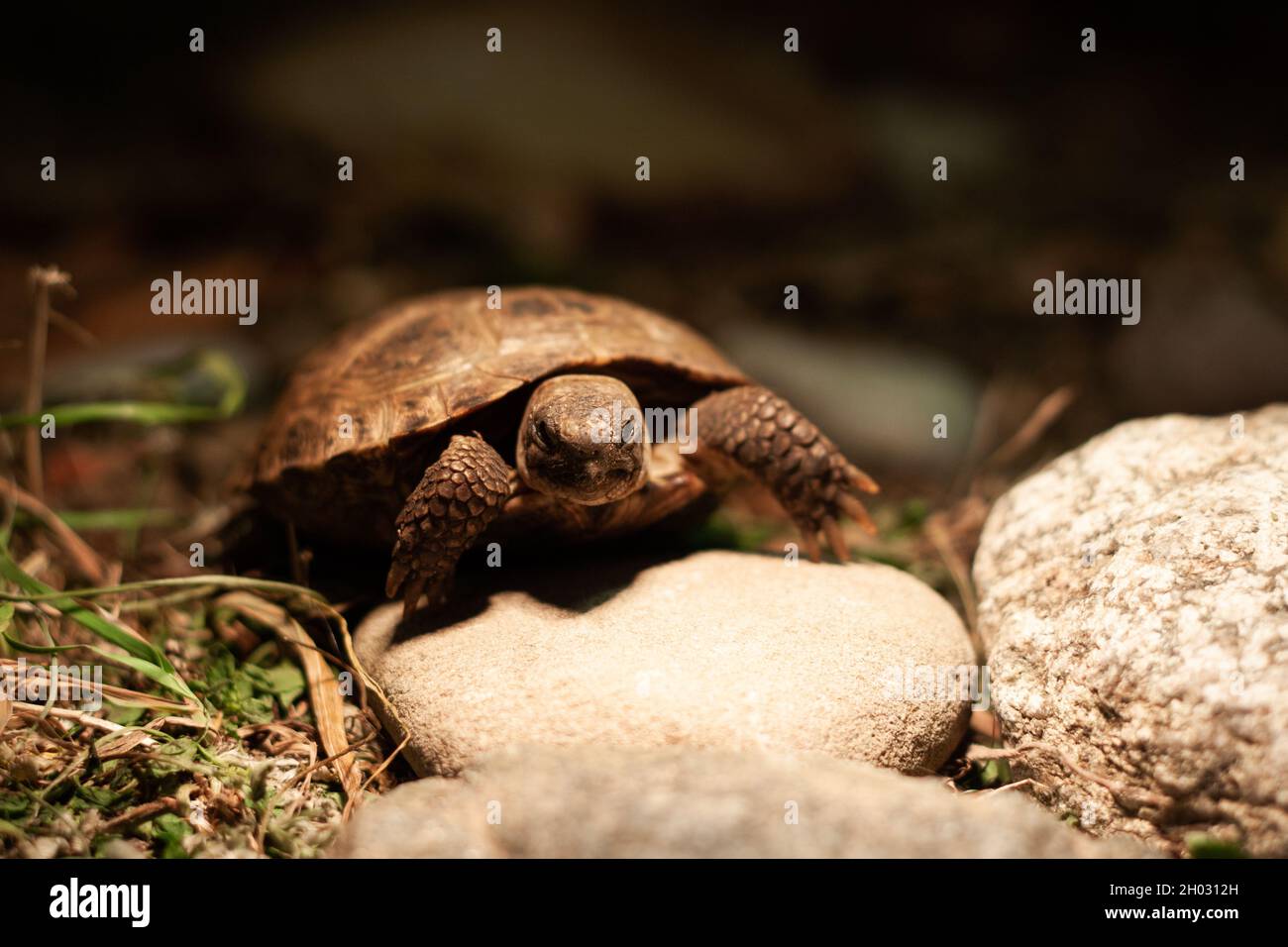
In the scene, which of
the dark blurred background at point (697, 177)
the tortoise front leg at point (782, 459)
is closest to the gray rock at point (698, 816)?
the tortoise front leg at point (782, 459)

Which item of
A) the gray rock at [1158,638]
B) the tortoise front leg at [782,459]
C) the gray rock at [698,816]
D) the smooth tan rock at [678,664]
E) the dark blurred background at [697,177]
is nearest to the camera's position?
the gray rock at [698,816]

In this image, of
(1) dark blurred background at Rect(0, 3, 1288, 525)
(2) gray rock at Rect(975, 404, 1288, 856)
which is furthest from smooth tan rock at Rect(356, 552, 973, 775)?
(1) dark blurred background at Rect(0, 3, 1288, 525)

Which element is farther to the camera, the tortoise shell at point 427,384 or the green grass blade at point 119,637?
the tortoise shell at point 427,384

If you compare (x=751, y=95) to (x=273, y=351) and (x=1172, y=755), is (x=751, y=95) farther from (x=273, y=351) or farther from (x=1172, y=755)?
(x=1172, y=755)

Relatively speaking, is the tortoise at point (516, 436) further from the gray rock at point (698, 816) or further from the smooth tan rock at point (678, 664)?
the gray rock at point (698, 816)

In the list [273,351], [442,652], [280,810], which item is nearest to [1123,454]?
[442,652]

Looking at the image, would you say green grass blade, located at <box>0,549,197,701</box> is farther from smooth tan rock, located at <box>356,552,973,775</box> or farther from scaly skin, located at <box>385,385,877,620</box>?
scaly skin, located at <box>385,385,877,620</box>

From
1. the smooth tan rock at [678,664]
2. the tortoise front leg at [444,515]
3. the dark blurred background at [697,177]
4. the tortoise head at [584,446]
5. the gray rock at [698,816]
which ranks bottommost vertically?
the gray rock at [698,816]

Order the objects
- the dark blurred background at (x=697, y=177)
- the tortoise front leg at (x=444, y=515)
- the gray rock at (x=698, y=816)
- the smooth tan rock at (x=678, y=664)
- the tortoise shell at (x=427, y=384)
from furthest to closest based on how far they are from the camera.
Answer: the dark blurred background at (x=697, y=177)
the tortoise shell at (x=427, y=384)
the tortoise front leg at (x=444, y=515)
the smooth tan rock at (x=678, y=664)
the gray rock at (x=698, y=816)

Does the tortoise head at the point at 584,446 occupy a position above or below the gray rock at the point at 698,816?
above
